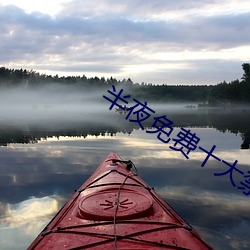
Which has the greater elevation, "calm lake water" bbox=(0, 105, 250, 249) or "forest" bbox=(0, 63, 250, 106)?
"forest" bbox=(0, 63, 250, 106)

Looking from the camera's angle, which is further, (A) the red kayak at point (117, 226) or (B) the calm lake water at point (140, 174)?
(B) the calm lake water at point (140, 174)

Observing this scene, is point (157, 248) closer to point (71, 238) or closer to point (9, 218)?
point (71, 238)

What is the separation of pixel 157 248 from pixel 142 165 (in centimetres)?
880

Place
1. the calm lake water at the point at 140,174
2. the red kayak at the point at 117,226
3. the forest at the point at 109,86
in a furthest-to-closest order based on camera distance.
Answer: the forest at the point at 109,86, the calm lake water at the point at 140,174, the red kayak at the point at 117,226

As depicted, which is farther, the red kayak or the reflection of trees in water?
the reflection of trees in water

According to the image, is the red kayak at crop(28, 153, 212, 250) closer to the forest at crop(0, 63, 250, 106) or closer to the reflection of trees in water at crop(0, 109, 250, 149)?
the reflection of trees in water at crop(0, 109, 250, 149)

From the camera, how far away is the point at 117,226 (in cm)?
Result: 464

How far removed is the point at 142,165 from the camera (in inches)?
505

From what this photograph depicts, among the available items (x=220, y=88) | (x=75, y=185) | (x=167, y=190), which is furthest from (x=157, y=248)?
(x=220, y=88)

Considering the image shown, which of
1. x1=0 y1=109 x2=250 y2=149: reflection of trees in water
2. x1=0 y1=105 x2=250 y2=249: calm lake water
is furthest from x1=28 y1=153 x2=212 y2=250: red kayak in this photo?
x1=0 y1=109 x2=250 y2=149: reflection of trees in water

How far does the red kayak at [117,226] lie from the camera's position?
420 centimetres

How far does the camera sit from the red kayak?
420cm

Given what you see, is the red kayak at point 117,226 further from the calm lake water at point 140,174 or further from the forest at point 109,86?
the forest at point 109,86

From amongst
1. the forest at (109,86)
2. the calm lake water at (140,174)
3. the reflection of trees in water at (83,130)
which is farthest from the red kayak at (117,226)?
the forest at (109,86)
